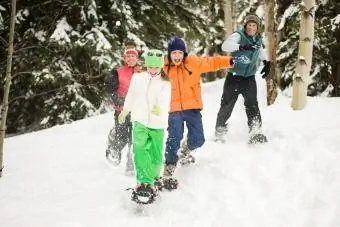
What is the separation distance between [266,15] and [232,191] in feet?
13.4

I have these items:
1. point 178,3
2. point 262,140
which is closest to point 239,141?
point 262,140

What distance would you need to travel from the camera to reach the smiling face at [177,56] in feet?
19.7

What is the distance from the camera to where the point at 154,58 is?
17.9 feet

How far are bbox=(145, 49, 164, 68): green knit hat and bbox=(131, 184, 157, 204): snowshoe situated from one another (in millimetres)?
1497

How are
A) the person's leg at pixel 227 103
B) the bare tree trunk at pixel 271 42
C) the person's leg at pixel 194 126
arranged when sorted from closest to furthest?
the person's leg at pixel 194 126, the person's leg at pixel 227 103, the bare tree trunk at pixel 271 42

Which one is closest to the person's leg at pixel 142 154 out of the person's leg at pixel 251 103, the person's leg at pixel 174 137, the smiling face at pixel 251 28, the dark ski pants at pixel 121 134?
the person's leg at pixel 174 137

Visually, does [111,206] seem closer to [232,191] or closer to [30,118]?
[232,191]

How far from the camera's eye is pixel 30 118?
13891mm

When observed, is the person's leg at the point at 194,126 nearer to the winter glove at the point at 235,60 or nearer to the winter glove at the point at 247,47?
the winter glove at the point at 235,60

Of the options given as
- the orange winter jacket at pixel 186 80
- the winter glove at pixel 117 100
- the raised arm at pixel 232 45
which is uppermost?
the raised arm at pixel 232 45

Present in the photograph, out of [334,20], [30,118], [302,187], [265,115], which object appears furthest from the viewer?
[30,118]

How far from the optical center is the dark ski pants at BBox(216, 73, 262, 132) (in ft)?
22.7

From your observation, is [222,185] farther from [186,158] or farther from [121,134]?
[121,134]

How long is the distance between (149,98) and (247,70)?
78.5 inches
